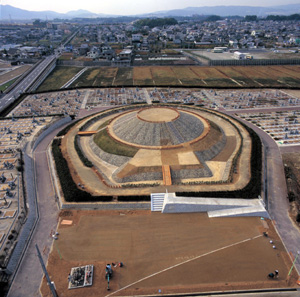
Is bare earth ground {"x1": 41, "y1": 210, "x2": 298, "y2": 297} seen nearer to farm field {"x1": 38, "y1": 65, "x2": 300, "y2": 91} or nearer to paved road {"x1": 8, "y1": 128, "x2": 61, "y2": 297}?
paved road {"x1": 8, "y1": 128, "x2": 61, "y2": 297}

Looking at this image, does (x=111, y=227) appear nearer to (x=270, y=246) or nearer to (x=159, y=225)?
A: (x=159, y=225)

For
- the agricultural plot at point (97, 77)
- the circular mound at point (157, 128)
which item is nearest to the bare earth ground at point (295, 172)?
the circular mound at point (157, 128)

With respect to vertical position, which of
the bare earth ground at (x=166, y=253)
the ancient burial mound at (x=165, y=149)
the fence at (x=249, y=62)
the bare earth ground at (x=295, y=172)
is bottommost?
the bare earth ground at (x=166, y=253)

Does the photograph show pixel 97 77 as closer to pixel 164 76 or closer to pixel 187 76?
pixel 164 76

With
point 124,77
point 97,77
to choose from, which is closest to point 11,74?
point 97,77

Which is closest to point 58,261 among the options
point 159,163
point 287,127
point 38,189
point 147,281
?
point 147,281

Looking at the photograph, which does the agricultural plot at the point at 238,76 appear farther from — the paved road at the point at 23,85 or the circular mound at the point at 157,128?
the paved road at the point at 23,85
